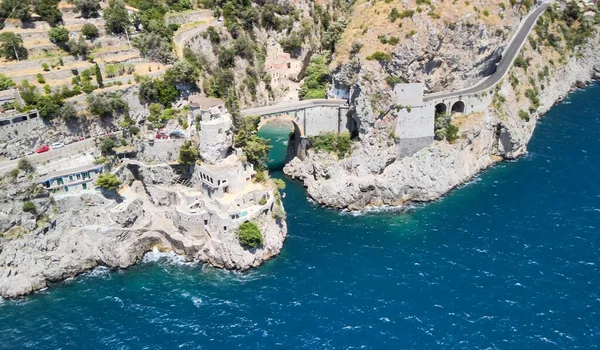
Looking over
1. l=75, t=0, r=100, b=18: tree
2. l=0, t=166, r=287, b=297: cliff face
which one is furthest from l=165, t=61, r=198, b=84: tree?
l=75, t=0, r=100, b=18: tree

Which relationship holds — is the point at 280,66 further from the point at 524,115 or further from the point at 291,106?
the point at 524,115

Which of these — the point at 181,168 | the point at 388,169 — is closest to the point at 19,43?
the point at 181,168

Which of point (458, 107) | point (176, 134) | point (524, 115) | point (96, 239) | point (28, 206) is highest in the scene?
point (458, 107)

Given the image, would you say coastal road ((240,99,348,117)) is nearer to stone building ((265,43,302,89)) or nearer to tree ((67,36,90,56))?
stone building ((265,43,302,89))

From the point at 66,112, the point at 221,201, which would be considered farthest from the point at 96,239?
the point at 66,112

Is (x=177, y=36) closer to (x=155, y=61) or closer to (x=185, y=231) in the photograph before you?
(x=155, y=61)

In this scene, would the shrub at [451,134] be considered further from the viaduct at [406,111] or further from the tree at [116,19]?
the tree at [116,19]
